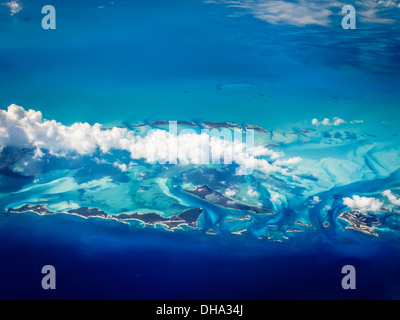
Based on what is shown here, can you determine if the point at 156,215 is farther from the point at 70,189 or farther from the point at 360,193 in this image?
the point at 360,193

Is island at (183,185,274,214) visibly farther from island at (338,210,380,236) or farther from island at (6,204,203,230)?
island at (338,210,380,236)

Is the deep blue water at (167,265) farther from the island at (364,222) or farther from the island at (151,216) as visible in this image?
the island at (364,222)

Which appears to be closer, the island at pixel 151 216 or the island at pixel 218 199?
the island at pixel 151 216

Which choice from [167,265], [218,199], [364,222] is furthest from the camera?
[218,199]

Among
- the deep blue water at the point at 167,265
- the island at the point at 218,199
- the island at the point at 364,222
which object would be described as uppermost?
the island at the point at 218,199

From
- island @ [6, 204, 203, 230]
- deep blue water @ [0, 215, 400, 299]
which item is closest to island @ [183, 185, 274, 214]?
island @ [6, 204, 203, 230]

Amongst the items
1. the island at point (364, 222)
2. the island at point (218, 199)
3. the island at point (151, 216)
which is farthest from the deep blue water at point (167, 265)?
the island at point (218, 199)

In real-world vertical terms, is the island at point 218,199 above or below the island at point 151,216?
above

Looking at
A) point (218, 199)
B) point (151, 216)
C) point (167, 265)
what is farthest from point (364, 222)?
point (151, 216)

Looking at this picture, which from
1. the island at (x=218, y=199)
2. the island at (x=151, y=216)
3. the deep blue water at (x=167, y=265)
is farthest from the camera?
the island at (x=218, y=199)

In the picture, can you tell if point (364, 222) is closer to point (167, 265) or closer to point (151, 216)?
point (167, 265)
